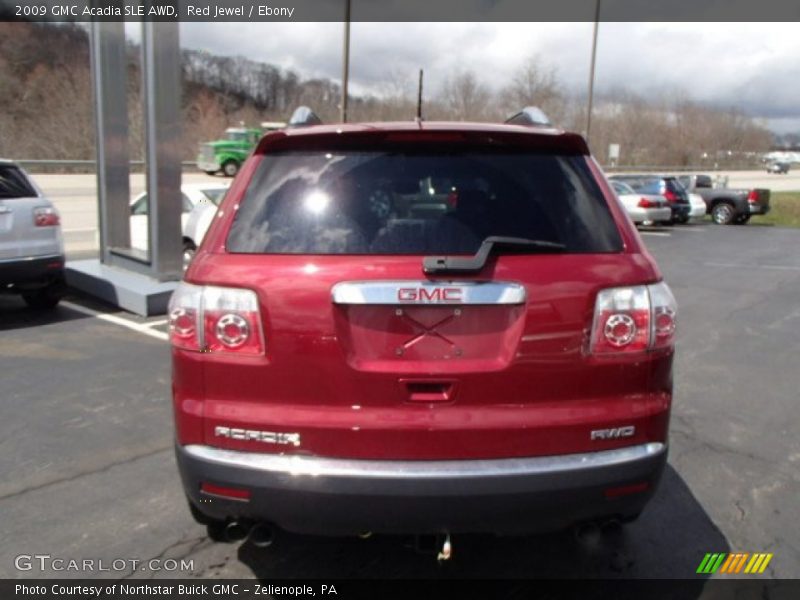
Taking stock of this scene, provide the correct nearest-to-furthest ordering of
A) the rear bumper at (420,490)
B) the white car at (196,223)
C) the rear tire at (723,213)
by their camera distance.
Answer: the rear bumper at (420,490), the white car at (196,223), the rear tire at (723,213)

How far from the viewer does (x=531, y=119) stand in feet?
10.1

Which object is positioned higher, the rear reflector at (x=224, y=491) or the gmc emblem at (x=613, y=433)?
the gmc emblem at (x=613, y=433)

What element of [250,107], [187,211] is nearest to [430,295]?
[187,211]

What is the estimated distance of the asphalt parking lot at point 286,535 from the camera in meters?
2.95

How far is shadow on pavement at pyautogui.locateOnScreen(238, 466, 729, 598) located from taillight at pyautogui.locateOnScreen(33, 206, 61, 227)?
5.35 m

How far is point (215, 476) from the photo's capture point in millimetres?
2258

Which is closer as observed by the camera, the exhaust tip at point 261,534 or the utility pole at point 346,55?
the exhaust tip at point 261,534

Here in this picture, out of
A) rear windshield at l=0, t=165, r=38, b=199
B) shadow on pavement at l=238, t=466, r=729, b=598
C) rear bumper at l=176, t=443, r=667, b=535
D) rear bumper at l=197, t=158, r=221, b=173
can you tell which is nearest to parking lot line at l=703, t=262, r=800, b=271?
shadow on pavement at l=238, t=466, r=729, b=598

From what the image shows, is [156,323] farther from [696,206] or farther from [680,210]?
[696,206]

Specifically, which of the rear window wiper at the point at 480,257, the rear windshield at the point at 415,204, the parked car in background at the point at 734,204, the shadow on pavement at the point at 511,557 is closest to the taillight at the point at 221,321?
the rear windshield at the point at 415,204

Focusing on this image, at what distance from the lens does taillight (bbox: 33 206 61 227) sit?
7.01 m

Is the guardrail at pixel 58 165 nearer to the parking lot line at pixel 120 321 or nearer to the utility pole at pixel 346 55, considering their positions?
the utility pole at pixel 346 55

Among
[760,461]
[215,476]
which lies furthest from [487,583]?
[760,461]

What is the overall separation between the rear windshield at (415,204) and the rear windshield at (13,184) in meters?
5.61
